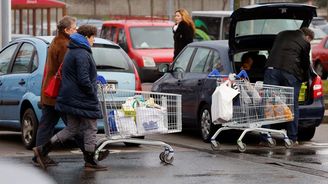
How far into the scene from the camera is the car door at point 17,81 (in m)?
13.3

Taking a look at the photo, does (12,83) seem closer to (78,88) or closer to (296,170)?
(78,88)

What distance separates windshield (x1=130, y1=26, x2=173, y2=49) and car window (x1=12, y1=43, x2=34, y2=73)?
11.0m

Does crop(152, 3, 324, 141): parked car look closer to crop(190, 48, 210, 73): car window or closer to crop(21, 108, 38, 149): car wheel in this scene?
crop(190, 48, 210, 73): car window

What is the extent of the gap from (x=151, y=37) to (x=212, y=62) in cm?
1093

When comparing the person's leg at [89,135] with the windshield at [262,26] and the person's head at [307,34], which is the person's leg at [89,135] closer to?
the person's head at [307,34]

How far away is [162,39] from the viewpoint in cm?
2550

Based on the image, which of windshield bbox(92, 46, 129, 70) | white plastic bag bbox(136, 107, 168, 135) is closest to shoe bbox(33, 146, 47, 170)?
white plastic bag bbox(136, 107, 168, 135)

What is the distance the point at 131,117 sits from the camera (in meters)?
11.4

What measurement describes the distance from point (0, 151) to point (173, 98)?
259 centimetres

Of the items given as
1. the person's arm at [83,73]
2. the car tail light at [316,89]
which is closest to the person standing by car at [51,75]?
the person's arm at [83,73]

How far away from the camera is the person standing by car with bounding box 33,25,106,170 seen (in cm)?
1081

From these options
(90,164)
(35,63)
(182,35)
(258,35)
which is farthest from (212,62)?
(182,35)

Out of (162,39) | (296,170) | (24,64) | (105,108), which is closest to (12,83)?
(24,64)

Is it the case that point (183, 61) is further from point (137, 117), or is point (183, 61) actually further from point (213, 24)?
point (213, 24)
